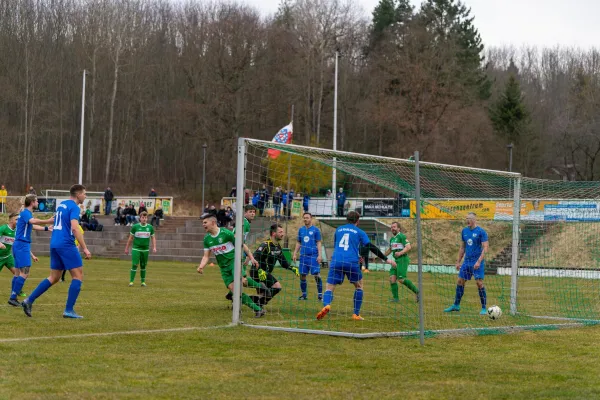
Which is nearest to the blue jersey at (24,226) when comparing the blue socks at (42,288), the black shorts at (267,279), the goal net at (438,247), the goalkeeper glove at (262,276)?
the blue socks at (42,288)

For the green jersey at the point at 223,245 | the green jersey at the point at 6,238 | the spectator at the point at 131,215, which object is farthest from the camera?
the spectator at the point at 131,215

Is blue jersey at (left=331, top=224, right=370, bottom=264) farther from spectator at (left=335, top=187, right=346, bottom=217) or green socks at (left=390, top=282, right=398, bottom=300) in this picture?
spectator at (left=335, top=187, right=346, bottom=217)

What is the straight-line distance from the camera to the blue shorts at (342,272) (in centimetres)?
1314

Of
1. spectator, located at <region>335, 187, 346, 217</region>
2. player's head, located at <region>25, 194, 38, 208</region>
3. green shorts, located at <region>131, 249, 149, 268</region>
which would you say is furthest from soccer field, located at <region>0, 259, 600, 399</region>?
spectator, located at <region>335, 187, 346, 217</region>

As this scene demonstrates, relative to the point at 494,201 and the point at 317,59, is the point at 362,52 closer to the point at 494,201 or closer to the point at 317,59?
the point at 317,59


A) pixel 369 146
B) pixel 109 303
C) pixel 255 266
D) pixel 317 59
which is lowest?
A: pixel 109 303

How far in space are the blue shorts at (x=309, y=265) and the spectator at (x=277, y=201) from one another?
129 cm

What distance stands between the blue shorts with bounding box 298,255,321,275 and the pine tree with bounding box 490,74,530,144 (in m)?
49.6

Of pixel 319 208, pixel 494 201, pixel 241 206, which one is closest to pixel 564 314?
pixel 494 201

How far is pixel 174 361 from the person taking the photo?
9039mm

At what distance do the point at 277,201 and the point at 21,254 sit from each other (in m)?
5.45

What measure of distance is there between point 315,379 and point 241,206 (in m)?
5.12

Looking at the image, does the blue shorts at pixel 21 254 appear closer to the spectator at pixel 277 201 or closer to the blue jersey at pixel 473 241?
the spectator at pixel 277 201

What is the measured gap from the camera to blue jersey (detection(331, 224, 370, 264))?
1321cm
